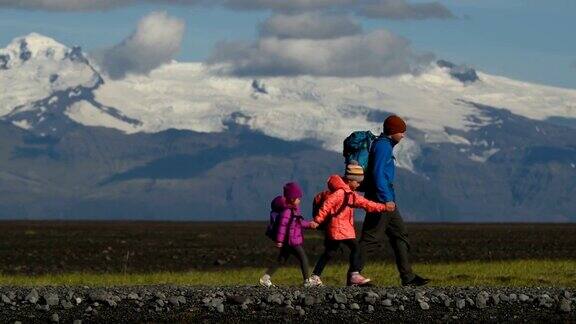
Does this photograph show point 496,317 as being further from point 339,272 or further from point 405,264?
point 339,272

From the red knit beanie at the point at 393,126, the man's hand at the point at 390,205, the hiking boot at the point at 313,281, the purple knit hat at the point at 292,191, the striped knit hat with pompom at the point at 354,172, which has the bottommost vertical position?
the hiking boot at the point at 313,281

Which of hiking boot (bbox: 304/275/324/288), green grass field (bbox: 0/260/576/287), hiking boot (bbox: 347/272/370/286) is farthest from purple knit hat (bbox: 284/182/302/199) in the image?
green grass field (bbox: 0/260/576/287)

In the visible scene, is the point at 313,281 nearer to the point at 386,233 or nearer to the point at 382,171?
the point at 386,233

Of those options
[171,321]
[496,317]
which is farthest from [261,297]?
[496,317]

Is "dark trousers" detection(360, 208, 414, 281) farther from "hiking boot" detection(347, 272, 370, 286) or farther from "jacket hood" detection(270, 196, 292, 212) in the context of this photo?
"jacket hood" detection(270, 196, 292, 212)

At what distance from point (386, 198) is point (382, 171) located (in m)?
0.40

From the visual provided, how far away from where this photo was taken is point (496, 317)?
17703 mm

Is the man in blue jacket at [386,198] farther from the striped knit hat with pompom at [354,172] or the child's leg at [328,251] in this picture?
the child's leg at [328,251]

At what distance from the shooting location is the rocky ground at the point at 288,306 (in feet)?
58.2

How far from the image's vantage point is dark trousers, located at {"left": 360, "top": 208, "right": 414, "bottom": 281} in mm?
23391

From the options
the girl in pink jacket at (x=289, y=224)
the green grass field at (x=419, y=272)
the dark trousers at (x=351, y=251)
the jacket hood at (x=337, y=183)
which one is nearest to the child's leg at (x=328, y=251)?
the dark trousers at (x=351, y=251)

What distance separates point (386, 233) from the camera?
2380 cm

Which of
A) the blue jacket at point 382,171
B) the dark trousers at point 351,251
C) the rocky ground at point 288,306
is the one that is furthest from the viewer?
the dark trousers at point 351,251

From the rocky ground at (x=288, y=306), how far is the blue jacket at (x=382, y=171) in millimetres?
2964
